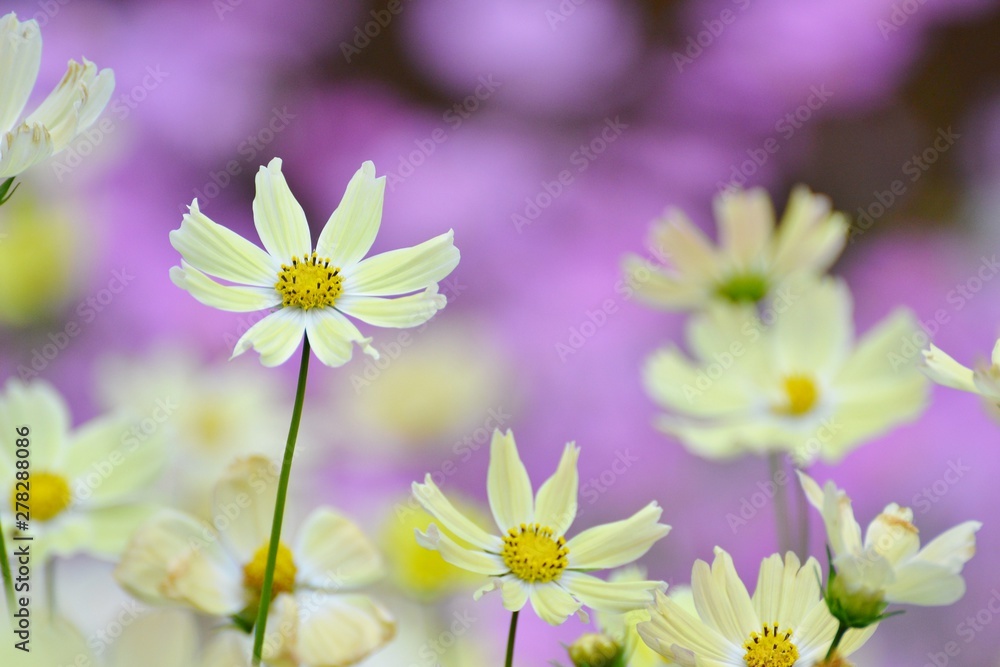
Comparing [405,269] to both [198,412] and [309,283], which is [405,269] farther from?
[198,412]

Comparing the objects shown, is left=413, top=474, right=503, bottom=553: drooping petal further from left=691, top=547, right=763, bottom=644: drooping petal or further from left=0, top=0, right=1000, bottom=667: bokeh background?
left=0, top=0, right=1000, bottom=667: bokeh background

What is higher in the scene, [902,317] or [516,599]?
[902,317]

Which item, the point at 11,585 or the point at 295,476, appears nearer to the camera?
the point at 11,585

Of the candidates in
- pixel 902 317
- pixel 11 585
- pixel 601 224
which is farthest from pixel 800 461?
pixel 601 224

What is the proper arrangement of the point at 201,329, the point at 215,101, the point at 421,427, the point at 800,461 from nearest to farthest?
the point at 800,461, the point at 421,427, the point at 201,329, the point at 215,101

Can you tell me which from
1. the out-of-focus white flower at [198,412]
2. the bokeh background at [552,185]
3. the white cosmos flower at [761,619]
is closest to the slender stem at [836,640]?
the white cosmos flower at [761,619]

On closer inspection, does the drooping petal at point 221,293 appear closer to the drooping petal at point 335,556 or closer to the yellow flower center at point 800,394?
the drooping petal at point 335,556

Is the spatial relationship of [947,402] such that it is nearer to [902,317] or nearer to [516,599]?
[902,317]
